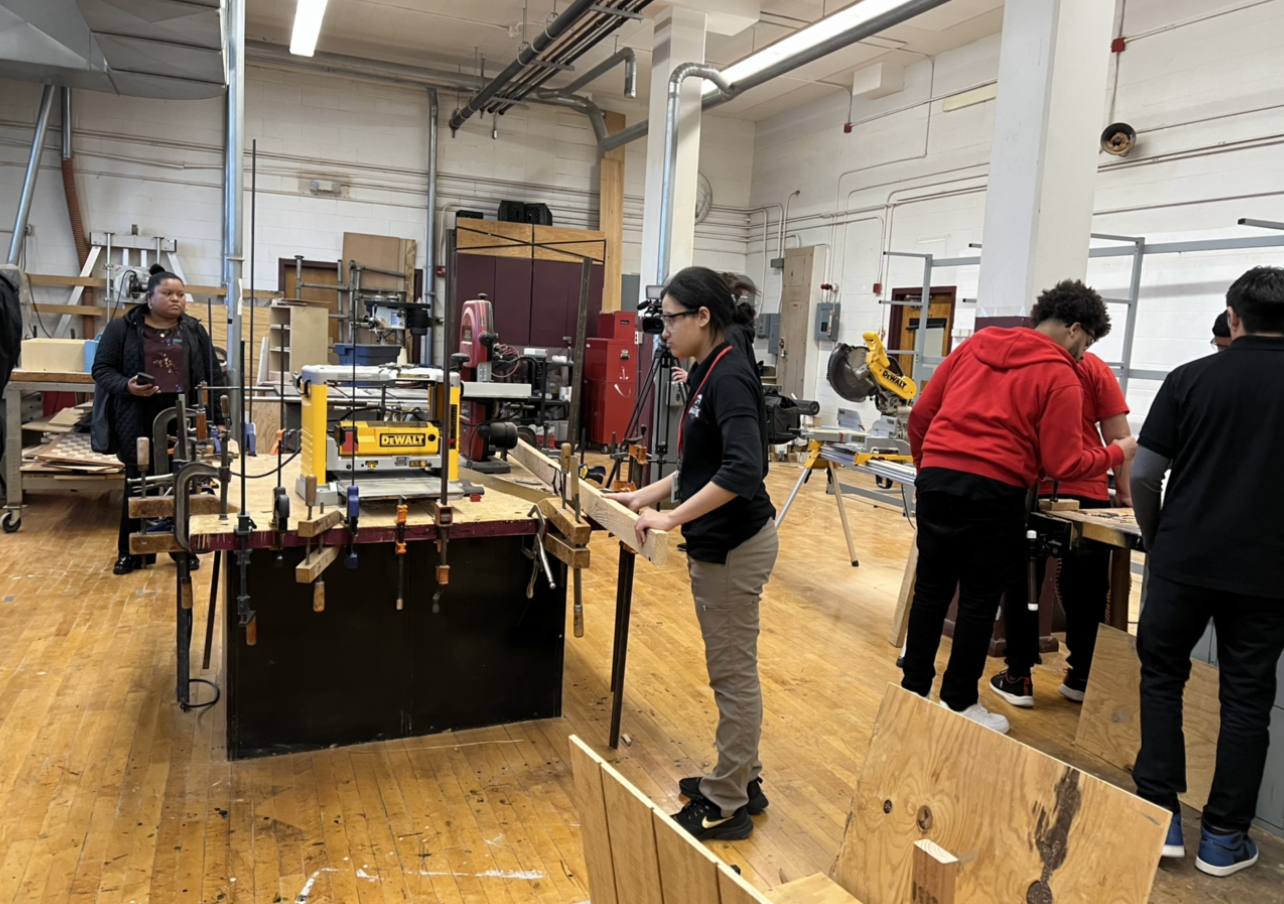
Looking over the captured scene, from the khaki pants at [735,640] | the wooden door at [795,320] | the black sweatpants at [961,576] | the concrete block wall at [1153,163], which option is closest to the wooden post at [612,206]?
the wooden door at [795,320]

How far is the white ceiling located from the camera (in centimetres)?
651

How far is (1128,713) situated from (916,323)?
5.73 metres

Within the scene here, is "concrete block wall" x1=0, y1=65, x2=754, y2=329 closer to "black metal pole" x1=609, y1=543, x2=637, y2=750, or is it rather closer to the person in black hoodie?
the person in black hoodie

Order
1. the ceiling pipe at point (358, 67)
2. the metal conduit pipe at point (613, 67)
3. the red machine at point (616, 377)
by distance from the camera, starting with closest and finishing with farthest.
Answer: the metal conduit pipe at point (613, 67)
the ceiling pipe at point (358, 67)
the red machine at point (616, 377)

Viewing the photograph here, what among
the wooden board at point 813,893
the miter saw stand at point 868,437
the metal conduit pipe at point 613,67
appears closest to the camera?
the wooden board at point 813,893

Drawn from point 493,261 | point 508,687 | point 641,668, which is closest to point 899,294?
point 493,261

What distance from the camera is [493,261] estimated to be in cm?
831

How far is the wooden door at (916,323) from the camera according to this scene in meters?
7.40

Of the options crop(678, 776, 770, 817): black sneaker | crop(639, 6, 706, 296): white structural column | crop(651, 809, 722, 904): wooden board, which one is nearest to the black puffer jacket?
crop(678, 776, 770, 817): black sneaker

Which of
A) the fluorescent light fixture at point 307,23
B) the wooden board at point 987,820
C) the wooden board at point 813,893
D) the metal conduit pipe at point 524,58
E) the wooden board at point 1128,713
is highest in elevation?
the metal conduit pipe at point 524,58

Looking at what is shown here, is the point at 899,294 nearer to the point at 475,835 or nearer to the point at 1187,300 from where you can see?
the point at 1187,300

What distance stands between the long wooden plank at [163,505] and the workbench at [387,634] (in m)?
0.08

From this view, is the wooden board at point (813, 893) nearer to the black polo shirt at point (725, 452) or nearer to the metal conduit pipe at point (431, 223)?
the black polo shirt at point (725, 452)

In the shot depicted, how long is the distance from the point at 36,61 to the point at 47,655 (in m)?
2.88
